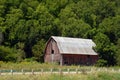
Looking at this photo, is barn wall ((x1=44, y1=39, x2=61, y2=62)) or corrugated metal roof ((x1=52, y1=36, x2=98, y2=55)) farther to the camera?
barn wall ((x1=44, y1=39, x2=61, y2=62))

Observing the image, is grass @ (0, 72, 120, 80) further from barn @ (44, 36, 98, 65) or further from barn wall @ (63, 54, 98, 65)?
barn wall @ (63, 54, 98, 65)

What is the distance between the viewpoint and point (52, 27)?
248 feet

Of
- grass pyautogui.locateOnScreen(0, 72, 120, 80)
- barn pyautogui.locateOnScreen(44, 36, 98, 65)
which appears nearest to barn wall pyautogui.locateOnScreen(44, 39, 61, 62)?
barn pyautogui.locateOnScreen(44, 36, 98, 65)

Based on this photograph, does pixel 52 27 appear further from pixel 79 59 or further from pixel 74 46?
pixel 79 59

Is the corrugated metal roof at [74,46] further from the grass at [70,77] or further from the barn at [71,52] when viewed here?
the grass at [70,77]

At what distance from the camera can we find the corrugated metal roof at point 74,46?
62669 millimetres

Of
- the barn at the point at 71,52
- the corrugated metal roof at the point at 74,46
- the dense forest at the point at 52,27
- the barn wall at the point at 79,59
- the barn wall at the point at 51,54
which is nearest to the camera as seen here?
the corrugated metal roof at the point at 74,46

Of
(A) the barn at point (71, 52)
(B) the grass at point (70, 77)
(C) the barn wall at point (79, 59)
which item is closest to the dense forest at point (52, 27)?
(C) the barn wall at point (79, 59)

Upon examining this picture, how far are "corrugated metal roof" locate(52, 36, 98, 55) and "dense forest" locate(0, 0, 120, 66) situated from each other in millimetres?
1823

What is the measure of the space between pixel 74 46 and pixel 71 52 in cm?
164

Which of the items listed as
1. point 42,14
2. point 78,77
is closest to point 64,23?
point 42,14

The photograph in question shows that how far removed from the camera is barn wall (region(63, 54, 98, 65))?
63.3 metres

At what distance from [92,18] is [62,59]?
21214mm

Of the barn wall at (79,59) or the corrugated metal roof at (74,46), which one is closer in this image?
the corrugated metal roof at (74,46)
